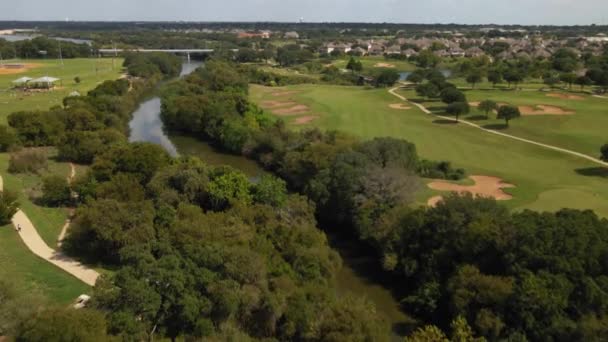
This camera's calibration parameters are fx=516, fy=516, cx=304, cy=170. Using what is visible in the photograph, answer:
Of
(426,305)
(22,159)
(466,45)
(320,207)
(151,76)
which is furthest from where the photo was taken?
(466,45)

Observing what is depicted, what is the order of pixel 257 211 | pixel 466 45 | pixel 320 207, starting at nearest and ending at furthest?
pixel 257 211
pixel 320 207
pixel 466 45

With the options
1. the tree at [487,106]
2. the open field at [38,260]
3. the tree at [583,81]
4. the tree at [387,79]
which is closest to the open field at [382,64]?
the tree at [387,79]

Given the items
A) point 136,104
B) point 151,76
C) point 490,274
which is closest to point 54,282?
point 490,274

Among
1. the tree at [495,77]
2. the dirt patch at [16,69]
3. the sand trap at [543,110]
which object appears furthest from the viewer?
the dirt patch at [16,69]

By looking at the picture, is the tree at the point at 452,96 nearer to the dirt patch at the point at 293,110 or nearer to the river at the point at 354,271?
the dirt patch at the point at 293,110

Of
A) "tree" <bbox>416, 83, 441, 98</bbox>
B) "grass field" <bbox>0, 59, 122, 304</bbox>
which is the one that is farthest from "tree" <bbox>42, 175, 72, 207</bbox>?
Answer: "tree" <bbox>416, 83, 441, 98</bbox>

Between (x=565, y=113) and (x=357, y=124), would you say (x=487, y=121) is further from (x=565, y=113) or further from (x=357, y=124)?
(x=357, y=124)
